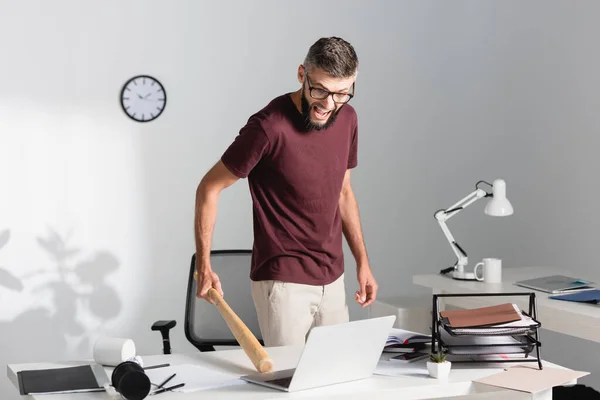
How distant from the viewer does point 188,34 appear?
4449mm

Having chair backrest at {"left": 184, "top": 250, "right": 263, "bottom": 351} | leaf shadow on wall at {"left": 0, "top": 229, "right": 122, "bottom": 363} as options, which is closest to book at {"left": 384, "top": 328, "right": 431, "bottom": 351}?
chair backrest at {"left": 184, "top": 250, "right": 263, "bottom": 351}

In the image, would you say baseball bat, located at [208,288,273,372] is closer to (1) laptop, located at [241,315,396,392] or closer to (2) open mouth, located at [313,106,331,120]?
(1) laptop, located at [241,315,396,392]

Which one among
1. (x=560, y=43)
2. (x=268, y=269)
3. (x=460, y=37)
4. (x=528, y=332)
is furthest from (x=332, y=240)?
(x=460, y=37)

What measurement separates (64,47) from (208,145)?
2.97ft

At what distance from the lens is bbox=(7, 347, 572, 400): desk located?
1885mm

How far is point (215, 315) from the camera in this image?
3496 mm

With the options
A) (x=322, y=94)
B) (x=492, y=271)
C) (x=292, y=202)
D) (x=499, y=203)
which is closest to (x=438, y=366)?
(x=292, y=202)

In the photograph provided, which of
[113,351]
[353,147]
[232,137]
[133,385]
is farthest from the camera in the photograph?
[232,137]

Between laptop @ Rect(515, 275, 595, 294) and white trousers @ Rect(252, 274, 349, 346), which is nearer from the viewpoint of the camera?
white trousers @ Rect(252, 274, 349, 346)

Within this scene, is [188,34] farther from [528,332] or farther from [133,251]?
[528,332]

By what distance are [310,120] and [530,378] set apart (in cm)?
95

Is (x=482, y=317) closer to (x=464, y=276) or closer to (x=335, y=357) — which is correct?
(x=335, y=357)

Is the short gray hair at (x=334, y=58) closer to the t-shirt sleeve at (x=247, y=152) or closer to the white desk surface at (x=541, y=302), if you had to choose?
the t-shirt sleeve at (x=247, y=152)

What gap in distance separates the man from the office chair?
93cm
